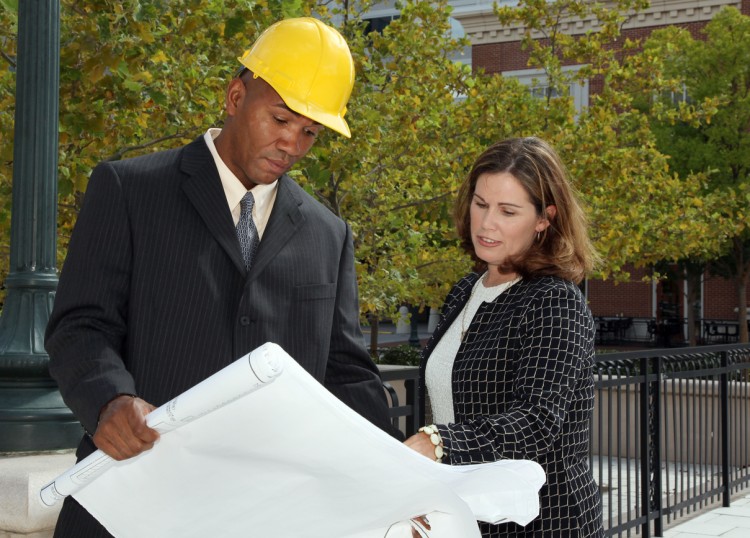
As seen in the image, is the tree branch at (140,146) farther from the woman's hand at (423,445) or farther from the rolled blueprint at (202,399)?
the rolled blueprint at (202,399)

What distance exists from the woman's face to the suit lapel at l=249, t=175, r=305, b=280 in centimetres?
53

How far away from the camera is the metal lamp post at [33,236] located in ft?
13.8

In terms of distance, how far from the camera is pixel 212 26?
27.3 feet

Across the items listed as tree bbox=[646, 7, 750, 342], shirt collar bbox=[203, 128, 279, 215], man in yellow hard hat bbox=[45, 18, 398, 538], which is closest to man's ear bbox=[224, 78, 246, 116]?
man in yellow hard hat bbox=[45, 18, 398, 538]

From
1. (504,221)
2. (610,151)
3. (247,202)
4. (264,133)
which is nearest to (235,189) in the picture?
(247,202)

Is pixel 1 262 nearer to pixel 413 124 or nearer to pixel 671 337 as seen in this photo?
pixel 413 124

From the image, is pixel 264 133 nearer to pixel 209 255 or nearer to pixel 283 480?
pixel 209 255

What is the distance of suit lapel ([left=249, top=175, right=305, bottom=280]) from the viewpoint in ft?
8.19

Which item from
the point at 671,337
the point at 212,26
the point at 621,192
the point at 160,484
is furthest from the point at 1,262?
the point at 671,337

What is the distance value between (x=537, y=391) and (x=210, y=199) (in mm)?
940

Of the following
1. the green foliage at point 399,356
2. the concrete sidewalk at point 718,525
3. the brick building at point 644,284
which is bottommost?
the concrete sidewalk at point 718,525

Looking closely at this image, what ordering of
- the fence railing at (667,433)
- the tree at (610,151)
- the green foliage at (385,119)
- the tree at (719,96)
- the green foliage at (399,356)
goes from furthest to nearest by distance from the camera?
the tree at (719,96) < the green foliage at (399,356) < the tree at (610,151) < the fence railing at (667,433) < the green foliage at (385,119)

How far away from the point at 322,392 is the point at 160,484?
0.48 m

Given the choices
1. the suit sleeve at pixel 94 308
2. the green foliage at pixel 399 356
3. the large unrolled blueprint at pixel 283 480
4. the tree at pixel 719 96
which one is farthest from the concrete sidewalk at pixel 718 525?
the tree at pixel 719 96
